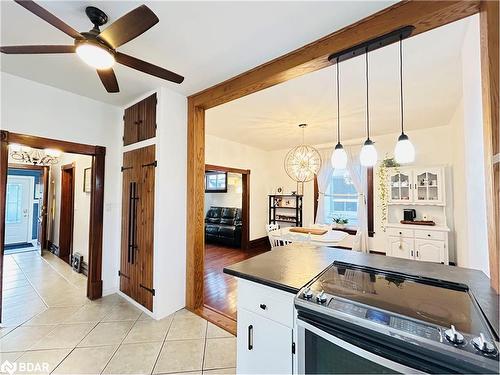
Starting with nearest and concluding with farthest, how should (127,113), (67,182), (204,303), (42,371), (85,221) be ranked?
(42,371)
(204,303)
(127,113)
(85,221)
(67,182)

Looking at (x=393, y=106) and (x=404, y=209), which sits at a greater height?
(x=393, y=106)

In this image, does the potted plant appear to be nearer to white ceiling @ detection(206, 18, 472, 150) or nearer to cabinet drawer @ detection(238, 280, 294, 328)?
white ceiling @ detection(206, 18, 472, 150)

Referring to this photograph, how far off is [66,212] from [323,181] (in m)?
5.95

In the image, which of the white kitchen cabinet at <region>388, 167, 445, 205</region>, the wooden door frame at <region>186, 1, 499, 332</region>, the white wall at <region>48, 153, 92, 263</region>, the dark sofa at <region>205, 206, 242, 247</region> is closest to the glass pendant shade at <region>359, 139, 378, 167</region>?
the wooden door frame at <region>186, 1, 499, 332</region>

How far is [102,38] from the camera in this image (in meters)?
1.47

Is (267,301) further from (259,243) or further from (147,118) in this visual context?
(259,243)

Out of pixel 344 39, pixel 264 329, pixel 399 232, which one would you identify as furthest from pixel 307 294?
pixel 399 232

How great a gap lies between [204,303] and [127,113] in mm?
→ 2847

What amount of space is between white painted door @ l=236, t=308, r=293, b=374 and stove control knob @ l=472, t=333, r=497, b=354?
797mm

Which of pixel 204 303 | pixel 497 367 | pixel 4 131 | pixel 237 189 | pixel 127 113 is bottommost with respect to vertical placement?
pixel 204 303

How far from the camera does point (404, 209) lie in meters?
4.61

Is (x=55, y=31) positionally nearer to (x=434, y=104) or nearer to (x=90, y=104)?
(x=90, y=104)

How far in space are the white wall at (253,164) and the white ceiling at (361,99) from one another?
0.36 m

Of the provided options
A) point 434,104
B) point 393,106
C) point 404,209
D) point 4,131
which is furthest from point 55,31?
point 404,209
